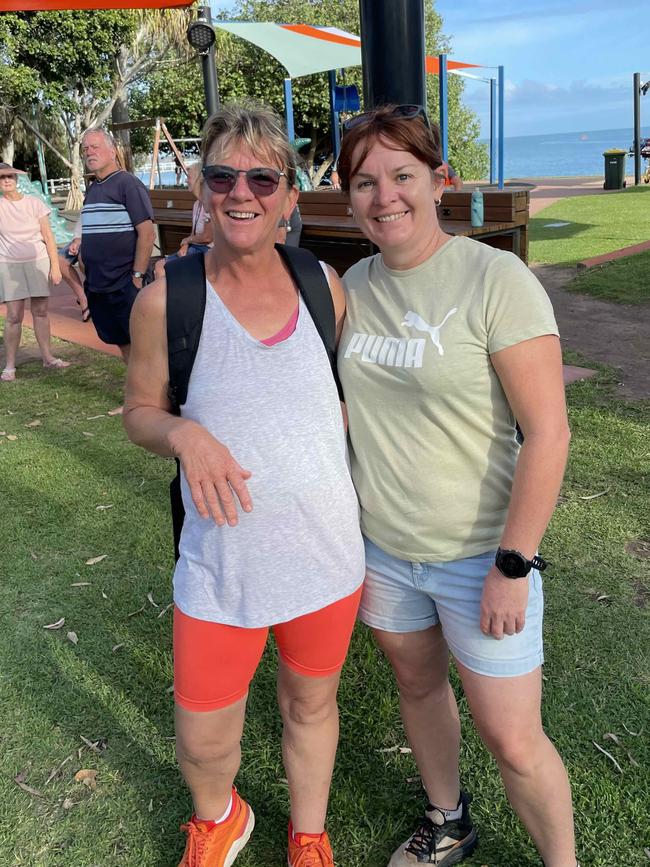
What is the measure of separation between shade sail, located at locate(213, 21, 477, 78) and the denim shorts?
47.5ft

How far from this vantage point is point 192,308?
5.61 feet

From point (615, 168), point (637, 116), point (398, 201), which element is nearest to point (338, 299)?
point (398, 201)

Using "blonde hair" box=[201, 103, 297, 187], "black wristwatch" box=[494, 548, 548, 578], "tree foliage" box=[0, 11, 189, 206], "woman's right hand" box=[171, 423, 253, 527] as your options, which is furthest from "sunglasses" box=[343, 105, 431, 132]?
"tree foliage" box=[0, 11, 189, 206]

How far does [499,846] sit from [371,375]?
58.7 inches

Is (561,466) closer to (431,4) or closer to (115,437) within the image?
(115,437)

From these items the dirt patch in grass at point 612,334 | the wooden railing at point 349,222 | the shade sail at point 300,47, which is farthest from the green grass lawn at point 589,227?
the shade sail at point 300,47

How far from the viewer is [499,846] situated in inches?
89.3

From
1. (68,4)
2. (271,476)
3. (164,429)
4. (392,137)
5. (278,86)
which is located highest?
(278,86)

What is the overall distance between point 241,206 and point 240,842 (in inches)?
69.0

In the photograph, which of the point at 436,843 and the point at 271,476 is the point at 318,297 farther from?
the point at 436,843

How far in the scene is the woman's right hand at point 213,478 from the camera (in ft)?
5.23

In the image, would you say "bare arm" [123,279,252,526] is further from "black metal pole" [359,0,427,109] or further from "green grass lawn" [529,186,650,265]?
"green grass lawn" [529,186,650,265]

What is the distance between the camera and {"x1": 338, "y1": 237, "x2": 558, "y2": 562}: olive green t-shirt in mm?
1633

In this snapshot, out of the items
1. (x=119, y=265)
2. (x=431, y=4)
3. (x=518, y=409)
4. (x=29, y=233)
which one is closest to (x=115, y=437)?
(x=119, y=265)
